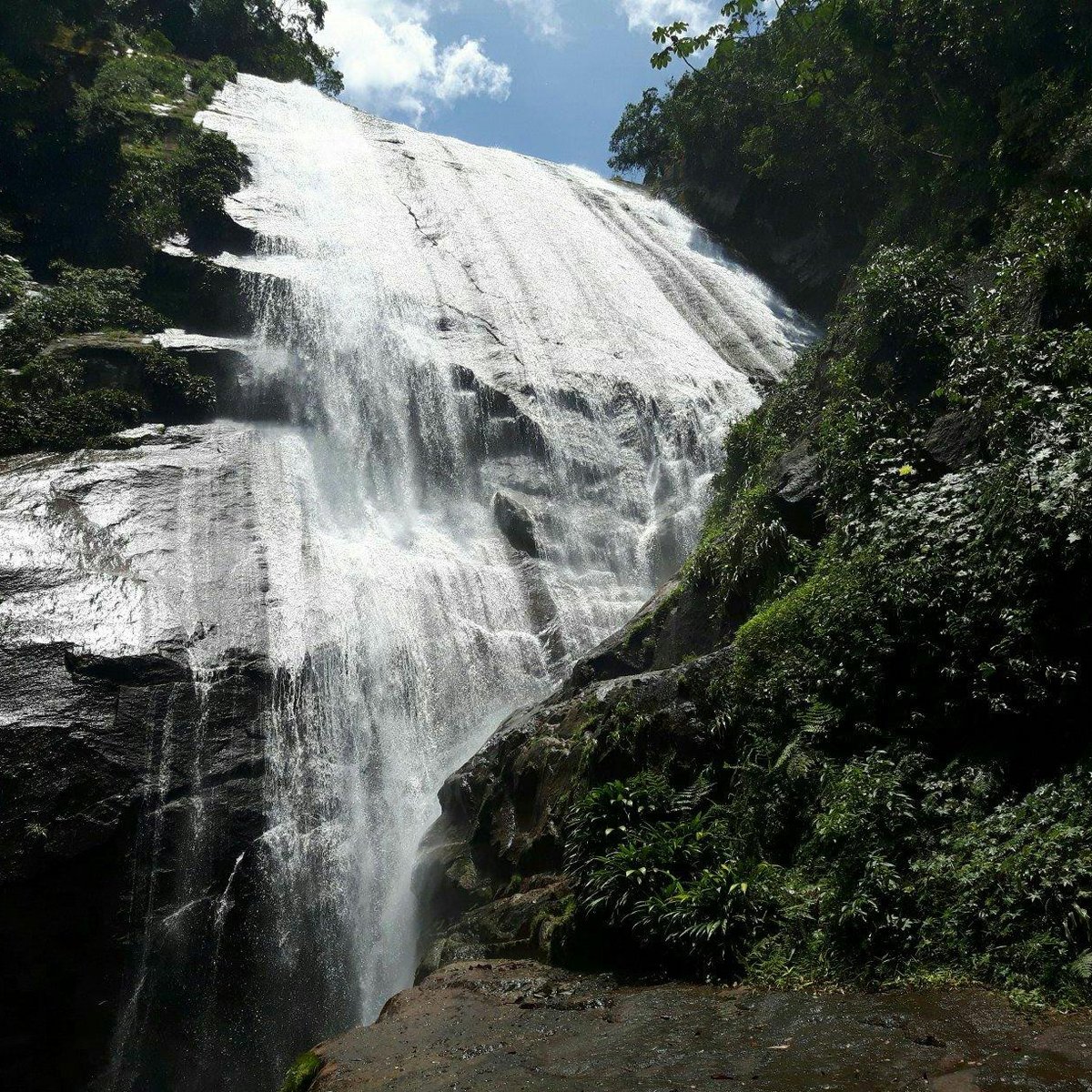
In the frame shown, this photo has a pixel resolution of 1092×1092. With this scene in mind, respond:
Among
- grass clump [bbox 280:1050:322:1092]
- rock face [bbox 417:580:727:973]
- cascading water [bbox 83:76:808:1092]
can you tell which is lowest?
grass clump [bbox 280:1050:322:1092]

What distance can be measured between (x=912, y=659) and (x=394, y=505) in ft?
39.4

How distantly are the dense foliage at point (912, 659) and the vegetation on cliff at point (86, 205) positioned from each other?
39.4 feet

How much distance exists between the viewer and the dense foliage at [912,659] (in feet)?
A: 18.5

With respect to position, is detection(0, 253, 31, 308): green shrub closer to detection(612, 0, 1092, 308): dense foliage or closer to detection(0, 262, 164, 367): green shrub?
detection(0, 262, 164, 367): green shrub

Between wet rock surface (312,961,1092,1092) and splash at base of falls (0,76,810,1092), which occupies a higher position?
splash at base of falls (0,76,810,1092)

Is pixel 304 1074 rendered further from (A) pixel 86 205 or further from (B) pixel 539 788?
(A) pixel 86 205

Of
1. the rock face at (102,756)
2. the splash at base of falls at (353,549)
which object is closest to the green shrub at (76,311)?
the splash at base of falls at (353,549)

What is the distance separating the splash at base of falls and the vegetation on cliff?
130 centimetres

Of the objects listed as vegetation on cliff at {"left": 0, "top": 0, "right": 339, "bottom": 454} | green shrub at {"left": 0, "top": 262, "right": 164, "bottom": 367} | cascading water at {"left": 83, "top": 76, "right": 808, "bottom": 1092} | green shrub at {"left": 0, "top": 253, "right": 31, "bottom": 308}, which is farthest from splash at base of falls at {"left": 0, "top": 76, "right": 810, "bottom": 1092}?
green shrub at {"left": 0, "top": 253, "right": 31, "bottom": 308}

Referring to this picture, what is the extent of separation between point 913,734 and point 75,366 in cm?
1641

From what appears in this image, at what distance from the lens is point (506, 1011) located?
251 inches

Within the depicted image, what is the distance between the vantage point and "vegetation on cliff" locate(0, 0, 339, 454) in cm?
1633

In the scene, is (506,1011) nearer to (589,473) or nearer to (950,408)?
(950,408)

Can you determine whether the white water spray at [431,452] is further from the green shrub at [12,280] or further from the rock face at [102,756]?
the green shrub at [12,280]
